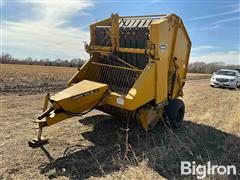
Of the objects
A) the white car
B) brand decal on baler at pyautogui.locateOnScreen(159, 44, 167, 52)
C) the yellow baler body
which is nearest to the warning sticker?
the yellow baler body

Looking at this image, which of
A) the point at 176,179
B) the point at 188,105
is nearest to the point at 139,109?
the point at 176,179

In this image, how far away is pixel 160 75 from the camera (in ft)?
20.7

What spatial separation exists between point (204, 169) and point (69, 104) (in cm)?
265

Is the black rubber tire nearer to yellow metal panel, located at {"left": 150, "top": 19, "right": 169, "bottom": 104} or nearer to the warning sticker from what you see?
yellow metal panel, located at {"left": 150, "top": 19, "right": 169, "bottom": 104}

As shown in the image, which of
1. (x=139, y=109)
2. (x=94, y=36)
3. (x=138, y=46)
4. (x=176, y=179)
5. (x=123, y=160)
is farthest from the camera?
(x=94, y=36)

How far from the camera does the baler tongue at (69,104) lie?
17.1ft

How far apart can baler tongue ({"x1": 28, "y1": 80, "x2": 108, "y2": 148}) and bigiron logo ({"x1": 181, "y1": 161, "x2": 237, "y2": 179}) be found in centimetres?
206

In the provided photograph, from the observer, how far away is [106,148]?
583cm

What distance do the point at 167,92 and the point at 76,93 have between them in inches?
97.0

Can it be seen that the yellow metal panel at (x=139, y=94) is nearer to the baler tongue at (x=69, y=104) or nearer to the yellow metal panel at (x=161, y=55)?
the yellow metal panel at (x=161, y=55)

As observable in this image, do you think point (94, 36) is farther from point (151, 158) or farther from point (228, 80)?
point (228, 80)

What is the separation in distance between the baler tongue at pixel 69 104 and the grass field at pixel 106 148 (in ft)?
1.82

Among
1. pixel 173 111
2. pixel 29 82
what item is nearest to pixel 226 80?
pixel 29 82

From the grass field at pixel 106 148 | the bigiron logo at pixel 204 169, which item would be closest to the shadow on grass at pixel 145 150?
the grass field at pixel 106 148
